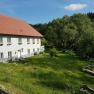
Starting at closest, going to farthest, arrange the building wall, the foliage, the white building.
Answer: the white building
the building wall
the foliage

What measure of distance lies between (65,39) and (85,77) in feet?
181

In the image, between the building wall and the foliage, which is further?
the foliage

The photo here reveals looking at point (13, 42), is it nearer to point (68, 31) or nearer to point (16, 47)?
point (16, 47)

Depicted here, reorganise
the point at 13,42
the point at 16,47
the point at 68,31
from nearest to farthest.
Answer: the point at 13,42
the point at 16,47
the point at 68,31

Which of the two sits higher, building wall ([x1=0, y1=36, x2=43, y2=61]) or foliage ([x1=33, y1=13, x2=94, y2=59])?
foliage ([x1=33, y1=13, x2=94, y2=59])

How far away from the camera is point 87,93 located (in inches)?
894

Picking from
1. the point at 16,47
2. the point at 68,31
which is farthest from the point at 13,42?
the point at 68,31

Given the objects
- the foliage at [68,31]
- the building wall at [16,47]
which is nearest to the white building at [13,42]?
the building wall at [16,47]

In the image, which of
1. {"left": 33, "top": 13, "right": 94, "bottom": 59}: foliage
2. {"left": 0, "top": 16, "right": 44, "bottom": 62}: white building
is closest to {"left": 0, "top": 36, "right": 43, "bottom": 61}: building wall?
{"left": 0, "top": 16, "right": 44, "bottom": 62}: white building

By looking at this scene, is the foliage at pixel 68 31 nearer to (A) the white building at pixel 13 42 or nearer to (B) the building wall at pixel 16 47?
(A) the white building at pixel 13 42

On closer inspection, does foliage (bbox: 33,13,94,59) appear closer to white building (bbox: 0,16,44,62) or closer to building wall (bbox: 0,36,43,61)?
white building (bbox: 0,16,44,62)

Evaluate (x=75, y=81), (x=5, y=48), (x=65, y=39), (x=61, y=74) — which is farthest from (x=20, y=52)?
(x=65, y=39)

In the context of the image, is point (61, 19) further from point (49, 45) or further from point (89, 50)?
point (89, 50)

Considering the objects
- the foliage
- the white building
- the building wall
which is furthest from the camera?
the foliage
